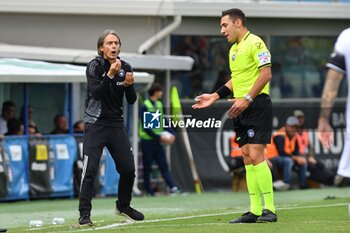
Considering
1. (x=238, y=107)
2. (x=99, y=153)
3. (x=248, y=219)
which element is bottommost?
(x=248, y=219)

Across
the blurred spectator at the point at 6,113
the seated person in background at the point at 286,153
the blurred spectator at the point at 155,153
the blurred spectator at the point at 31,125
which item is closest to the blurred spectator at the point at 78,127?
the blurred spectator at the point at 31,125

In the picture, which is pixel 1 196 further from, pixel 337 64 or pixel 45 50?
pixel 337 64

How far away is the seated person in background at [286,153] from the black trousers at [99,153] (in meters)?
10.6

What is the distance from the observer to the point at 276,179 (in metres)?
22.1

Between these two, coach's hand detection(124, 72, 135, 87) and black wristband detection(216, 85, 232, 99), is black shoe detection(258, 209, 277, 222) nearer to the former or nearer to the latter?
black wristband detection(216, 85, 232, 99)

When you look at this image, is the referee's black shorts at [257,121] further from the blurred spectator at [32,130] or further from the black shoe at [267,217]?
the blurred spectator at [32,130]

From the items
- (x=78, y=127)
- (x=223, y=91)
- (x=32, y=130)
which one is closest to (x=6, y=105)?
(x=32, y=130)

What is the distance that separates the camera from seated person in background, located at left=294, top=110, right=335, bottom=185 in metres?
22.6

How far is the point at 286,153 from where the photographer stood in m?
22.4

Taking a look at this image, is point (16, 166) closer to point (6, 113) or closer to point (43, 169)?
point (43, 169)

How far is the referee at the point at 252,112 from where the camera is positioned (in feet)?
37.6

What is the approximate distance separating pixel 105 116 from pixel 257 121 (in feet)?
5.08

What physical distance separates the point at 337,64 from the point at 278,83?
56.1 feet

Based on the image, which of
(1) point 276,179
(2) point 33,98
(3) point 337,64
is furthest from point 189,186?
(3) point 337,64
